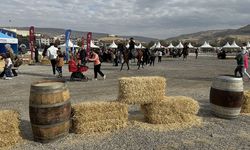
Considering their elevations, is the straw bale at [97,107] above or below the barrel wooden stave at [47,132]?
above

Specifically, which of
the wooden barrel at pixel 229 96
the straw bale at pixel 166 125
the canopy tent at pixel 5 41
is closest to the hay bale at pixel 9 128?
the straw bale at pixel 166 125

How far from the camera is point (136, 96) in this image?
676 cm

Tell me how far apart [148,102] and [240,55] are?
369 inches

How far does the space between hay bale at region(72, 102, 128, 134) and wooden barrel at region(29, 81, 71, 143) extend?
445mm

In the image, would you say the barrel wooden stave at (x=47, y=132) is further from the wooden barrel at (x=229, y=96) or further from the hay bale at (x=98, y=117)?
the wooden barrel at (x=229, y=96)

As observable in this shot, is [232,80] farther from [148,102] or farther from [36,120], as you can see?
[36,120]

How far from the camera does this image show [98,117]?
6418mm

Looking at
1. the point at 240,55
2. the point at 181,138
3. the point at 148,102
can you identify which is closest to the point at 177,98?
the point at 148,102

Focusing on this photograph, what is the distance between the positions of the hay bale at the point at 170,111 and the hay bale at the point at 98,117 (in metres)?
0.68

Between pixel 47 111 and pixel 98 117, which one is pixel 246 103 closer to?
pixel 98 117

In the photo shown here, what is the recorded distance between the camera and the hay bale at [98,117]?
6.30m

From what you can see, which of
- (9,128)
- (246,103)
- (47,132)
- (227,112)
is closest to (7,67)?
(9,128)

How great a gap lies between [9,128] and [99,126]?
1874 millimetres

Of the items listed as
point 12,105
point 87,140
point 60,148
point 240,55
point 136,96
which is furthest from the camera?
point 240,55
